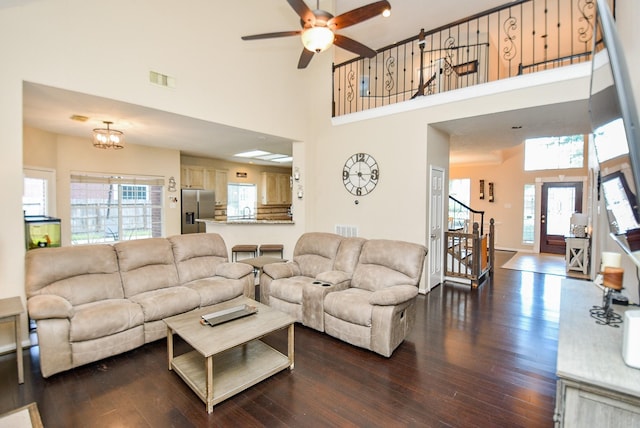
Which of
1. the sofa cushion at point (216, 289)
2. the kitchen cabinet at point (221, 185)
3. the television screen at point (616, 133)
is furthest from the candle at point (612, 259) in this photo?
the kitchen cabinet at point (221, 185)

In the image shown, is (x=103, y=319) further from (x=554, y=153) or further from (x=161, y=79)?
(x=554, y=153)

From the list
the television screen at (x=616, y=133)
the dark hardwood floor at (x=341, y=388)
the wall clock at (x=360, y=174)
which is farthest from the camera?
the wall clock at (x=360, y=174)

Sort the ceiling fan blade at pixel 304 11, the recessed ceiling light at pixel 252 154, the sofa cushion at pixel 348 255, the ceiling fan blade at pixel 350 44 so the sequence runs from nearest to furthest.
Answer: the ceiling fan blade at pixel 304 11 < the ceiling fan blade at pixel 350 44 < the sofa cushion at pixel 348 255 < the recessed ceiling light at pixel 252 154

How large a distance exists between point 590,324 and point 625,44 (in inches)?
82.1

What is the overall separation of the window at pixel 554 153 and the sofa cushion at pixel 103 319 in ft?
31.3

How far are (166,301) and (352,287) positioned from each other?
2085 millimetres

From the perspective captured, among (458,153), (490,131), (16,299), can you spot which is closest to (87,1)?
(16,299)

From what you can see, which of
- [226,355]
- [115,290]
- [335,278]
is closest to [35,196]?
[115,290]

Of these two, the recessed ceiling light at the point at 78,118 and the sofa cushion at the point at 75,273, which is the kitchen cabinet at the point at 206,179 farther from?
the sofa cushion at the point at 75,273

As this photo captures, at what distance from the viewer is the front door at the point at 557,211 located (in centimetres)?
803

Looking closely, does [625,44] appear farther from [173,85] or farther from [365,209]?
[173,85]

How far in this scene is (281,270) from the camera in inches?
156

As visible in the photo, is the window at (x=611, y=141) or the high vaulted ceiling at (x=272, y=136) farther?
the high vaulted ceiling at (x=272, y=136)

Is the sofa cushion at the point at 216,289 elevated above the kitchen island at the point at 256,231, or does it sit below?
below
